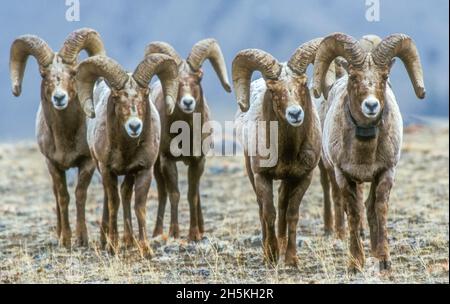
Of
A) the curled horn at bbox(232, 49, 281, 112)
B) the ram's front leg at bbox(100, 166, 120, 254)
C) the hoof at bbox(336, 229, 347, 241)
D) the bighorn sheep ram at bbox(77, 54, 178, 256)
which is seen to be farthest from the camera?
the hoof at bbox(336, 229, 347, 241)

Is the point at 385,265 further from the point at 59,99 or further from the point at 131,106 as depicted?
the point at 59,99

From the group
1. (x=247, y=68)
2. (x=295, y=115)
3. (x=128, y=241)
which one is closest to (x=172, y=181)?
(x=128, y=241)

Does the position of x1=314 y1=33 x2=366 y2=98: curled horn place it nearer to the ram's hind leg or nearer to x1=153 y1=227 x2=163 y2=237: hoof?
the ram's hind leg

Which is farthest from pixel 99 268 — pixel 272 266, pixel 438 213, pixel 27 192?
pixel 27 192

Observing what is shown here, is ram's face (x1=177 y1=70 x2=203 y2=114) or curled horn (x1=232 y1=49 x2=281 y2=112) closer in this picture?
curled horn (x1=232 y1=49 x2=281 y2=112)

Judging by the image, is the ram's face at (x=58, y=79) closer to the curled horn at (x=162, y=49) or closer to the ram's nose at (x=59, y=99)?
the ram's nose at (x=59, y=99)

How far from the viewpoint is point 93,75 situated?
1578cm

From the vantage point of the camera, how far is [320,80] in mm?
14266

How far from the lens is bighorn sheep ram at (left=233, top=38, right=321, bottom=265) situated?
A: 46.0 ft

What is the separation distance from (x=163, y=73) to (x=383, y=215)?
4.56 metres

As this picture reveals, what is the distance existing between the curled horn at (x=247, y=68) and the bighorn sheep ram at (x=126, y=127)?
4.65 feet

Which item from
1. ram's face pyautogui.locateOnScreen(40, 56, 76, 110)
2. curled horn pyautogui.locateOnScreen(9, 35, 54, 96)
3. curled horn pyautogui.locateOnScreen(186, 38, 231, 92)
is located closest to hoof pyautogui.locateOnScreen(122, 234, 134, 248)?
ram's face pyautogui.locateOnScreen(40, 56, 76, 110)

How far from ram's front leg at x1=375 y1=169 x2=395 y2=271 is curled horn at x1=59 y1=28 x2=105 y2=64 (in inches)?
235

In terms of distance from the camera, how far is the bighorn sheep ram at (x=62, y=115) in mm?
16781
